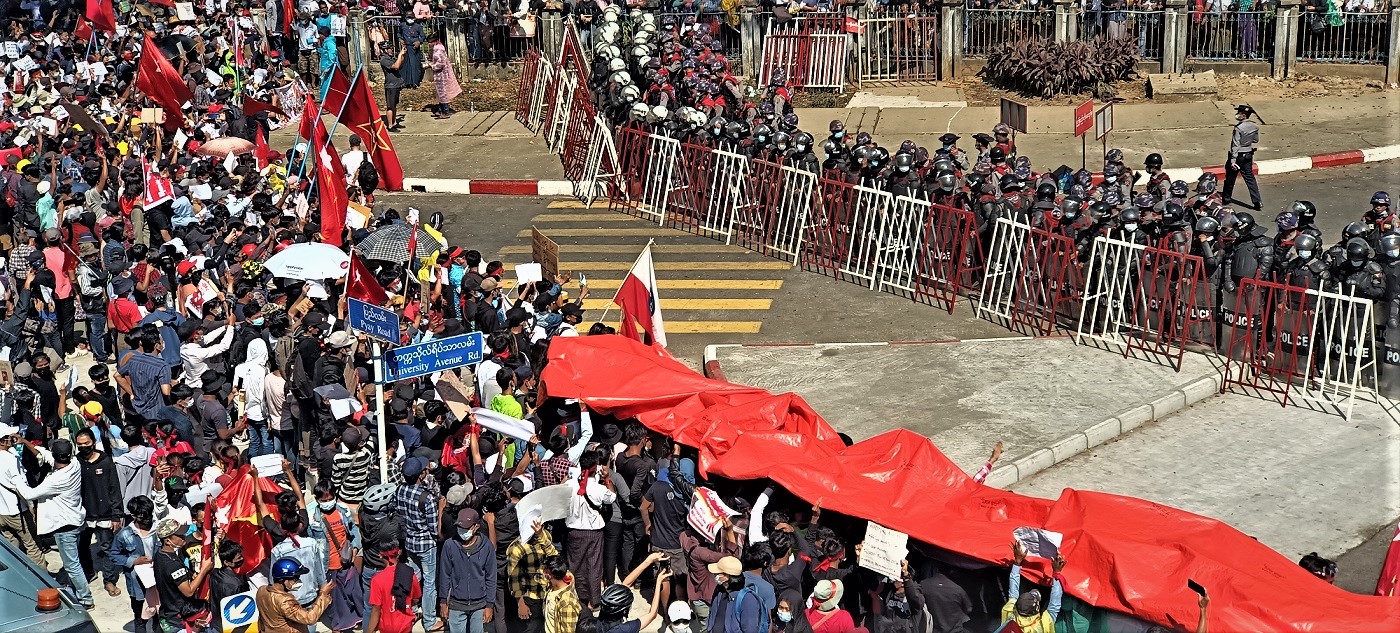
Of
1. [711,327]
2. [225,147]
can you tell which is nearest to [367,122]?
[225,147]

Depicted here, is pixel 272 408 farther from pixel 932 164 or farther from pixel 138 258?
pixel 932 164

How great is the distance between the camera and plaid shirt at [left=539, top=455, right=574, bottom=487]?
41.0 ft

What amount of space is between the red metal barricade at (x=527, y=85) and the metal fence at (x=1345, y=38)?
13.6m

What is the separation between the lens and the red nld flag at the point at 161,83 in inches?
934

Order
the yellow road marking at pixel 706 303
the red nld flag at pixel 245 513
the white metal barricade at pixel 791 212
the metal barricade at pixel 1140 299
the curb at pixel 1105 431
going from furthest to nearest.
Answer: the white metal barricade at pixel 791 212 → the yellow road marking at pixel 706 303 → the metal barricade at pixel 1140 299 → the curb at pixel 1105 431 → the red nld flag at pixel 245 513

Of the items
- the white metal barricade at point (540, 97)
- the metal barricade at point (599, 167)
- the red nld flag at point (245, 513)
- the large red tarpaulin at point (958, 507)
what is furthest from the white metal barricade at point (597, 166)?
the red nld flag at point (245, 513)

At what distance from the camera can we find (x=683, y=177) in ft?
75.4

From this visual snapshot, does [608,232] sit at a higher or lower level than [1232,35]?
lower

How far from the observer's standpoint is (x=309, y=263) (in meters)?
16.2

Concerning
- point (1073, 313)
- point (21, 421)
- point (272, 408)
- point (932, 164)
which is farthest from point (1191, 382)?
point (21, 421)

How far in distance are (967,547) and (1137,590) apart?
48.8 inches

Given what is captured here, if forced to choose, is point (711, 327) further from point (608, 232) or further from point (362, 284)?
point (362, 284)

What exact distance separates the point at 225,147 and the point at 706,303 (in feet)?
23.7

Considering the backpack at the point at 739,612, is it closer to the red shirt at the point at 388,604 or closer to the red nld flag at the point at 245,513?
the red shirt at the point at 388,604
